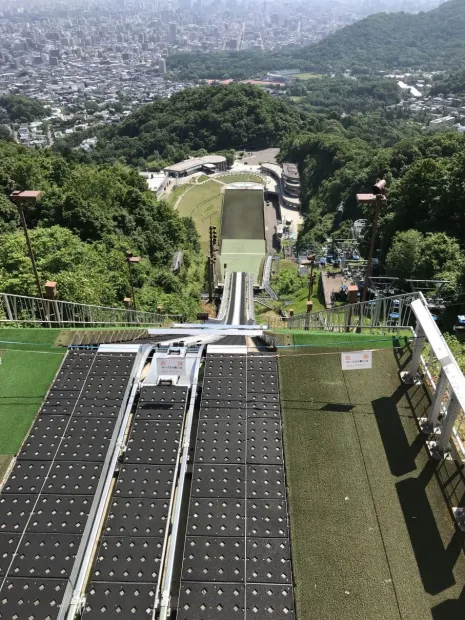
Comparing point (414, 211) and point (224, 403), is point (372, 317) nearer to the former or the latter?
point (224, 403)

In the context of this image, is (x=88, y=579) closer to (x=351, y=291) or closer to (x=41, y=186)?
(x=351, y=291)

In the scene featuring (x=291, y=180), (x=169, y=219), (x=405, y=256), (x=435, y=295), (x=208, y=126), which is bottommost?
(x=291, y=180)

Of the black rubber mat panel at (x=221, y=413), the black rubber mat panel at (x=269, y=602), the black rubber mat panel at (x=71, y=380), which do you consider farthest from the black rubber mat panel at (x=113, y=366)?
the black rubber mat panel at (x=269, y=602)

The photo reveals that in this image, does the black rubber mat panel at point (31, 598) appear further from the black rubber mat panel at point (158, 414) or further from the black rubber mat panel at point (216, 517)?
the black rubber mat panel at point (158, 414)

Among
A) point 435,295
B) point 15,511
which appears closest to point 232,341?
point 15,511

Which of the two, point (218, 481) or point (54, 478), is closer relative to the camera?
point (218, 481)

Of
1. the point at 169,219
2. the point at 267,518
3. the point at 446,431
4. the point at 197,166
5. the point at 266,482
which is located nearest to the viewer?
the point at 267,518

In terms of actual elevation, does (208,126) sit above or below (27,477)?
below
